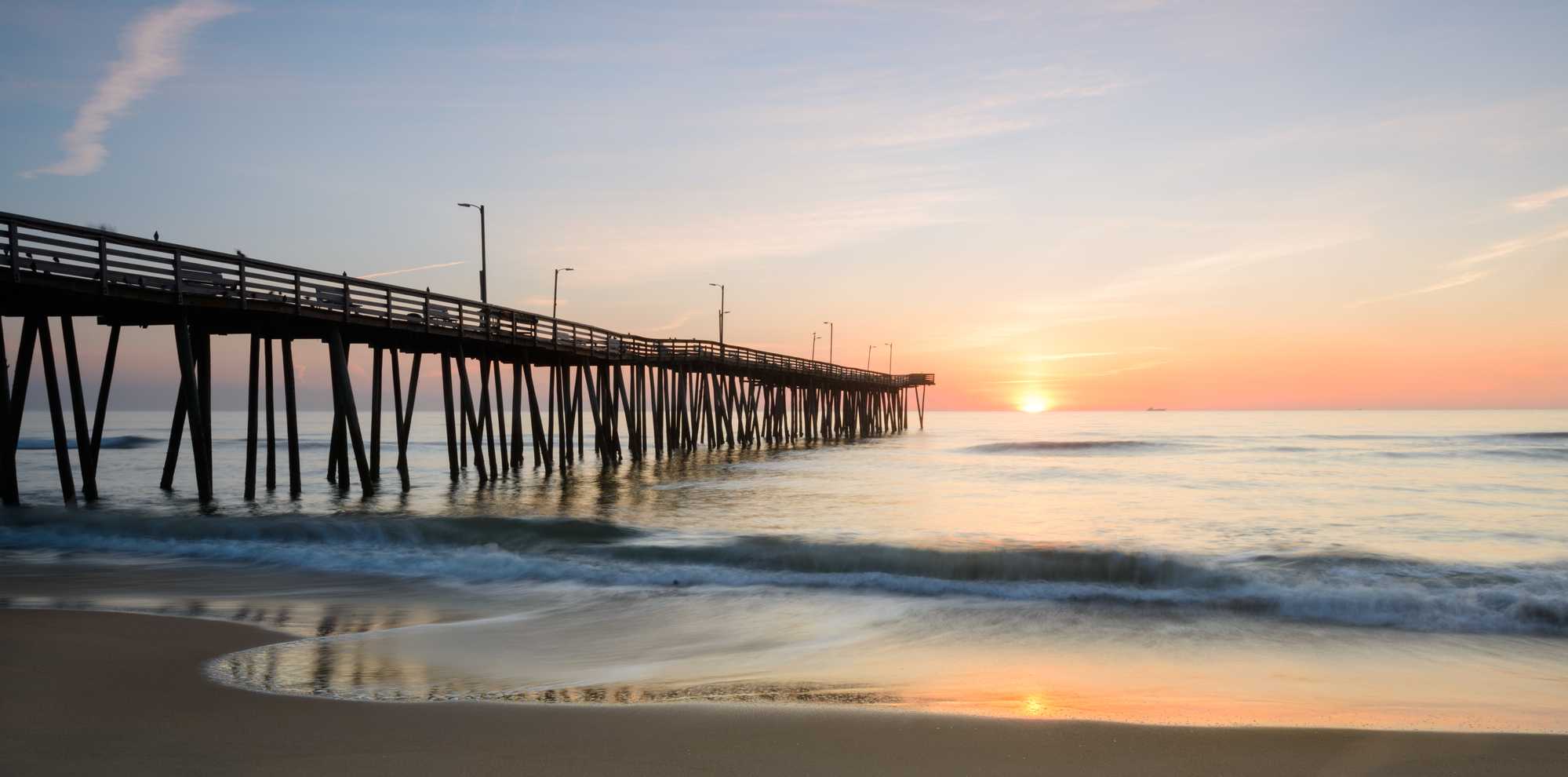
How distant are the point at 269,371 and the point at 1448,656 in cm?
1963

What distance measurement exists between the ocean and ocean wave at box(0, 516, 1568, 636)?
0.05 m

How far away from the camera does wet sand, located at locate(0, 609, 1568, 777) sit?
12.4ft

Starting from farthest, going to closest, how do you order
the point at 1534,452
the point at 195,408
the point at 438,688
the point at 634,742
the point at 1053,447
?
the point at 1053,447 → the point at 1534,452 → the point at 195,408 → the point at 438,688 → the point at 634,742

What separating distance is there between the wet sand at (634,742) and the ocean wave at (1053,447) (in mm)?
41364

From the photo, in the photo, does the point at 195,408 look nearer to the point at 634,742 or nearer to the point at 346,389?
the point at 346,389

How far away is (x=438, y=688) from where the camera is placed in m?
5.12

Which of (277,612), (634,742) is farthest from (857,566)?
(634,742)

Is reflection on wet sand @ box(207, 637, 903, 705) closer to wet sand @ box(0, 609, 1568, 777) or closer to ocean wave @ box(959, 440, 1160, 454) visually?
wet sand @ box(0, 609, 1568, 777)

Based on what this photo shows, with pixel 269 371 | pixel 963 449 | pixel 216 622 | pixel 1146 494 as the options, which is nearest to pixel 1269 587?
pixel 216 622

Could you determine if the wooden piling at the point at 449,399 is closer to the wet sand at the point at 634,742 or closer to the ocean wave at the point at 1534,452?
the wet sand at the point at 634,742

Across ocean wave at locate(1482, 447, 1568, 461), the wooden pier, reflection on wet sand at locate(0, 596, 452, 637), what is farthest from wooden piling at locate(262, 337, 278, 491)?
ocean wave at locate(1482, 447, 1568, 461)

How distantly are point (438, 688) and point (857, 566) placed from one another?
22.2ft

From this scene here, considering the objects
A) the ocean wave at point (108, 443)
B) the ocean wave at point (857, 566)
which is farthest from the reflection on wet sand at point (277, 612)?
the ocean wave at point (108, 443)

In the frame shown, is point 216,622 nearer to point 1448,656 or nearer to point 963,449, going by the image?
point 1448,656
